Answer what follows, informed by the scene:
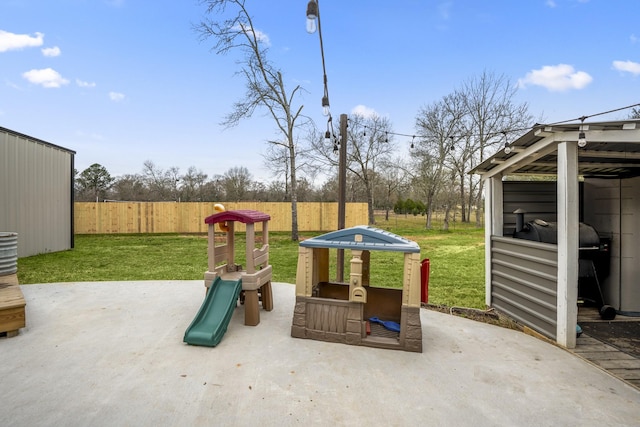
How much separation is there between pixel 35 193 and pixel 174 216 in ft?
24.4

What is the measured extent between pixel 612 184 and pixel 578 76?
1258cm

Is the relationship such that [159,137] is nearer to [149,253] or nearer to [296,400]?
[149,253]

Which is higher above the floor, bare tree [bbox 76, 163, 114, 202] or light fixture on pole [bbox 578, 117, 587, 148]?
bare tree [bbox 76, 163, 114, 202]

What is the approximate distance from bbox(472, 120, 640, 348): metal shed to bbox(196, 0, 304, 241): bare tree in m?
10.9

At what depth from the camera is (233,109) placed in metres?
16.0

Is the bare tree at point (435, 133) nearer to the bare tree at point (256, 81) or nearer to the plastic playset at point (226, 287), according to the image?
the bare tree at point (256, 81)

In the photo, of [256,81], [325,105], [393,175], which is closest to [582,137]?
[325,105]

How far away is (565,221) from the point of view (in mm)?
3195

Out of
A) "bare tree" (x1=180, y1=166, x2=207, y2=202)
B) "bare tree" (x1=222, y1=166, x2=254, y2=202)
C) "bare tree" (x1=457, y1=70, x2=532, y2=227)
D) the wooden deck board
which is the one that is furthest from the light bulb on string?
"bare tree" (x1=180, y1=166, x2=207, y2=202)

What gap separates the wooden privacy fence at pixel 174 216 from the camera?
16.3 m

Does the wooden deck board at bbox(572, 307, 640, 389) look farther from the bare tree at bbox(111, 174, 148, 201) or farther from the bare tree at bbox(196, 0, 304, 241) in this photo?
the bare tree at bbox(111, 174, 148, 201)

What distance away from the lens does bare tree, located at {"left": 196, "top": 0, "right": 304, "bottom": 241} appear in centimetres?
1509

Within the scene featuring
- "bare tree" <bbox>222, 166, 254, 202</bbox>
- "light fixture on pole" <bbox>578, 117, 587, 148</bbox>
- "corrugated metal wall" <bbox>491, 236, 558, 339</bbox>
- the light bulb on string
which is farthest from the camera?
"bare tree" <bbox>222, 166, 254, 202</bbox>

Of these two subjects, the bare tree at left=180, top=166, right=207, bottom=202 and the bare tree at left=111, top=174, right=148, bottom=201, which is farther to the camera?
Answer: the bare tree at left=111, top=174, right=148, bottom=201
